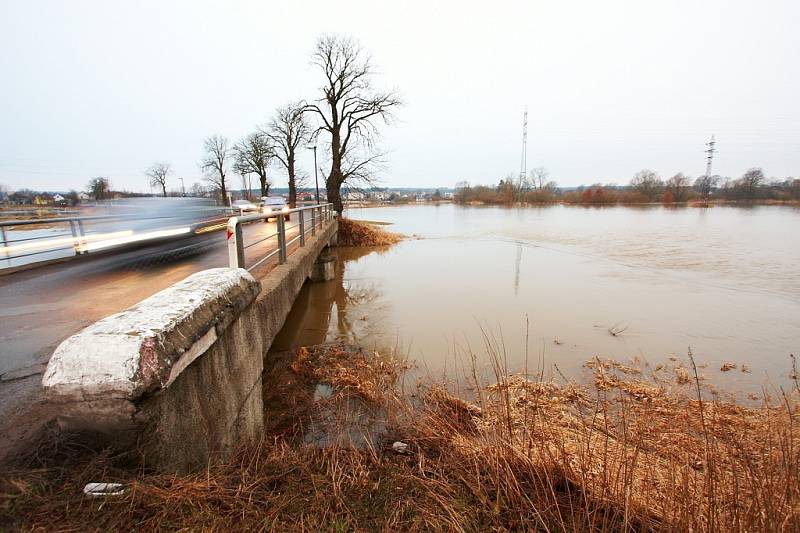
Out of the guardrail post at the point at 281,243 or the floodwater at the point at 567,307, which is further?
the floodwater at the point at 567,307

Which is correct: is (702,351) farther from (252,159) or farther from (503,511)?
(252,159)

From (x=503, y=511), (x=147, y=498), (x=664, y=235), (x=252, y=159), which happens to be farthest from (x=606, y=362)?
(x=252, y=159)

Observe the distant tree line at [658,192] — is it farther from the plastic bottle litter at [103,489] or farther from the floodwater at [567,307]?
the plastic bottle litter at [103,489]

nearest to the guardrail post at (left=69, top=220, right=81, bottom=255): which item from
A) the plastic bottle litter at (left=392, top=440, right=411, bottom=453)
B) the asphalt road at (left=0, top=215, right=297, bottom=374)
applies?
the asphalt road at (left=0, top=215, right=297, bottom=374)

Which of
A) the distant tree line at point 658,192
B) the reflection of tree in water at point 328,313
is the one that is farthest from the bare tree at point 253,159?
the distant tree line at point 658,192

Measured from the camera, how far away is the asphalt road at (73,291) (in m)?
3.82

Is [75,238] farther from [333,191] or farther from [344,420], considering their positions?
[333,191]

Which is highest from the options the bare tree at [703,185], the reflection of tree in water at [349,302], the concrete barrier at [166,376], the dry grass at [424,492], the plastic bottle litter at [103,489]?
the bare tree at [703,185]

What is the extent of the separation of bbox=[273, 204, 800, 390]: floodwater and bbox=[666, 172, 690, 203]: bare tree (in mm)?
69988

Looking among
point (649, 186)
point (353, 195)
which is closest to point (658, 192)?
point (649, 186)

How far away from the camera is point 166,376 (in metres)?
1.76

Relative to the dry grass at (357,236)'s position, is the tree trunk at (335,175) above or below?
above

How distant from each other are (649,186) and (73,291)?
324 feet

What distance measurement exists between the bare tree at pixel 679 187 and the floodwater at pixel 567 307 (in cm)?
6999
